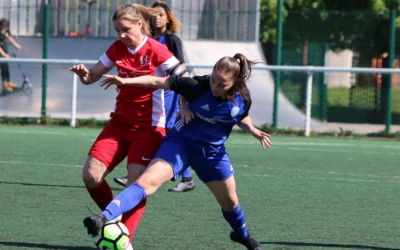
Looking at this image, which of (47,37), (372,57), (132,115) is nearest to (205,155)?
(132,115)

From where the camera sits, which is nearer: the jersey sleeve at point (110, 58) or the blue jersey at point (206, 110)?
the blue jersey at point (206, 110)

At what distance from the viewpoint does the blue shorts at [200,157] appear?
21.9 ft

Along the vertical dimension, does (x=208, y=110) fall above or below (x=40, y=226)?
above

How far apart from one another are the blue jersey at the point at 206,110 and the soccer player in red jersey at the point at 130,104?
41cm

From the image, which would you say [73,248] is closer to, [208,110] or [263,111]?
[208,110]

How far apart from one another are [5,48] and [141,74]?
1297 cm

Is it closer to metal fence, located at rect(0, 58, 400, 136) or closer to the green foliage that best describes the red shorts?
metal fence, located at rect(0, 58, 400, 136)

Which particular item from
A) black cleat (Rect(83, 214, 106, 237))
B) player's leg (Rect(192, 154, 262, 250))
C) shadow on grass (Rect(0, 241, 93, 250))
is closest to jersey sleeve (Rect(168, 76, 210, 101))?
player's leg (Rect(192, 154, 262, 250))

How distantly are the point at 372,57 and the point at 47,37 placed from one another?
7119 millimetres

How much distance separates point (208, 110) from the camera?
6.63 metres

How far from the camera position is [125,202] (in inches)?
246

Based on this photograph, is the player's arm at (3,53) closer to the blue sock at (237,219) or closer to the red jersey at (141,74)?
the red jersey at (141,74)

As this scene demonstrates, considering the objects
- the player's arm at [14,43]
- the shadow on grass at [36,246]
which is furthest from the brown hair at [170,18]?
the player's arm at [14,43]

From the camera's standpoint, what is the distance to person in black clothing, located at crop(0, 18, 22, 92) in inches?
739
